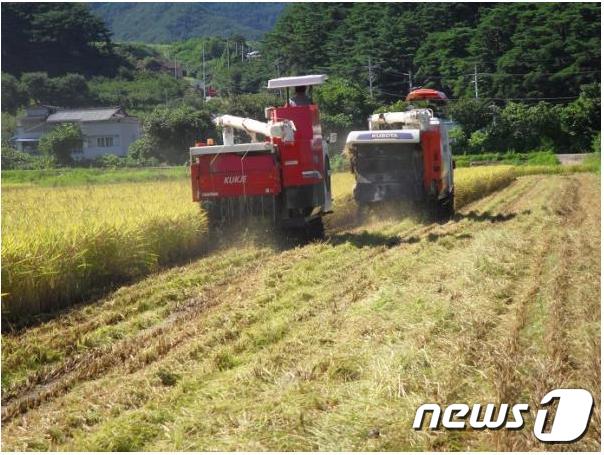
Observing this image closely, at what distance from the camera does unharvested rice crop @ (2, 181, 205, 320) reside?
24.0ft

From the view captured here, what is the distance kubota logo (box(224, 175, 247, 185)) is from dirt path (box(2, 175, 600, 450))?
2.31 metres

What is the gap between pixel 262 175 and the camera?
38.2ft

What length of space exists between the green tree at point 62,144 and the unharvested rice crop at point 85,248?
3104cm

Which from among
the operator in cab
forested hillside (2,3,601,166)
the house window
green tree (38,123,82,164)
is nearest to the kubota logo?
the operator in cab

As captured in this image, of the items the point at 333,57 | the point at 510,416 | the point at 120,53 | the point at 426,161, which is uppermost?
the point at 120,53

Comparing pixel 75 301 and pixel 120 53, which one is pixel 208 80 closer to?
pixel 120 53

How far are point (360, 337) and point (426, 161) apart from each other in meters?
9.55

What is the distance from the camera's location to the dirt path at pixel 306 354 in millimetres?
4289

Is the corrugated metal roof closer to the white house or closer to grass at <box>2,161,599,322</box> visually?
the white house

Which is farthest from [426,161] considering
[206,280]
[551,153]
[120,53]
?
[120,53]

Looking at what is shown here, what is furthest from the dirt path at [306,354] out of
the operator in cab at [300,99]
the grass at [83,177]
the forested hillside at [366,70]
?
the grass at [83,177]

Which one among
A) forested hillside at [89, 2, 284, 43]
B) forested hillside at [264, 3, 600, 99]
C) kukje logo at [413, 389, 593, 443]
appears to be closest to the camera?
kukje logo at [413, 389, 593, 443]

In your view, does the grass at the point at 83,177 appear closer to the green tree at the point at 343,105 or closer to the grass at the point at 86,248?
the green tree at the point at 343,105

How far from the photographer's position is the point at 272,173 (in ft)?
38.1
